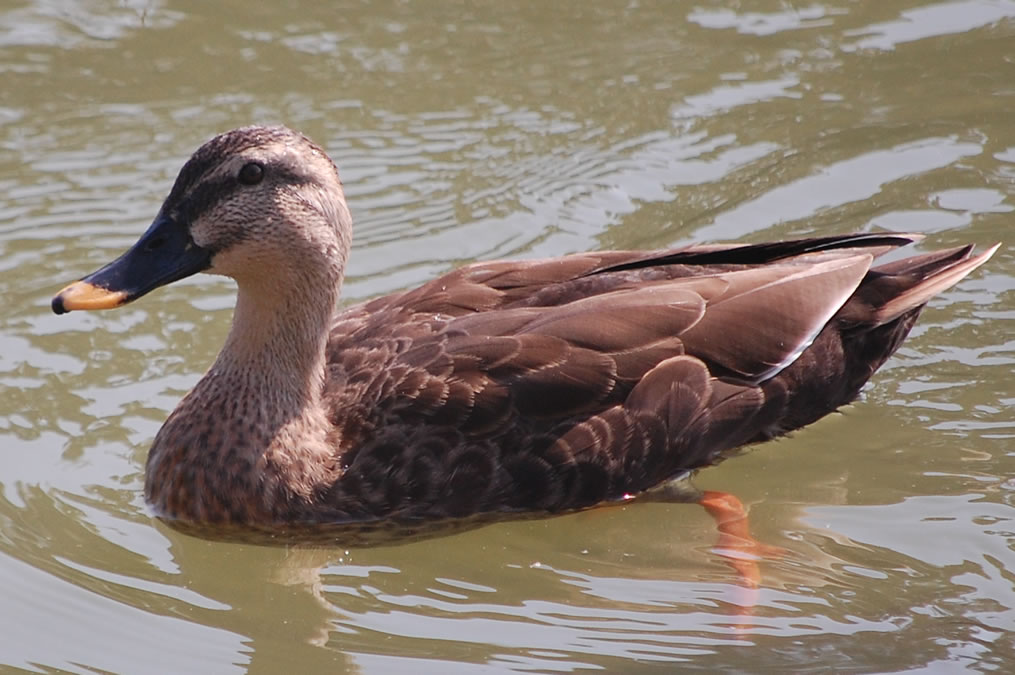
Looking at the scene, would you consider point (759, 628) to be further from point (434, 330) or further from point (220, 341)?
point (220, 341)

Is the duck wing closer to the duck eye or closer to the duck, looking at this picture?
the duck

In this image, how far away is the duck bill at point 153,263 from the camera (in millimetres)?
6555

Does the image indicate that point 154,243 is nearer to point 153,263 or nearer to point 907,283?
point 153,263

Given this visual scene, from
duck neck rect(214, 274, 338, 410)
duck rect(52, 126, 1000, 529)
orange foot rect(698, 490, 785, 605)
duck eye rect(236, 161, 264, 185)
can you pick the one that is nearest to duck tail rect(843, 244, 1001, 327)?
duck rect(52, 126, 1000, 529)

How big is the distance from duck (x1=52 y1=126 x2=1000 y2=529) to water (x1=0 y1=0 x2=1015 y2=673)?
0.21 meters

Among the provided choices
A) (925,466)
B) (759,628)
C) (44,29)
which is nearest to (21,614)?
(759,628)

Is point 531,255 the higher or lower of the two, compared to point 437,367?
higher

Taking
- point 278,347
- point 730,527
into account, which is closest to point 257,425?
point 278,347

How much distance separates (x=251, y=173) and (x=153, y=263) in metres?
0.53

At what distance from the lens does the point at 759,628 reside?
596 cm

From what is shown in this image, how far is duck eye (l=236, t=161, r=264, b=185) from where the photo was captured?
6.58m

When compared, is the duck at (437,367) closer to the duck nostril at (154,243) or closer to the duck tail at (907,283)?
the duck nostril at (154,243)

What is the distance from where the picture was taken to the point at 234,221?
659 centimetres

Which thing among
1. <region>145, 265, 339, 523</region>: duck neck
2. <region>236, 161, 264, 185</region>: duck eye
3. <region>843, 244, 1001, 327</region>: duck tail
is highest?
<region>236, 161, 264, 185</region>: duck eye
